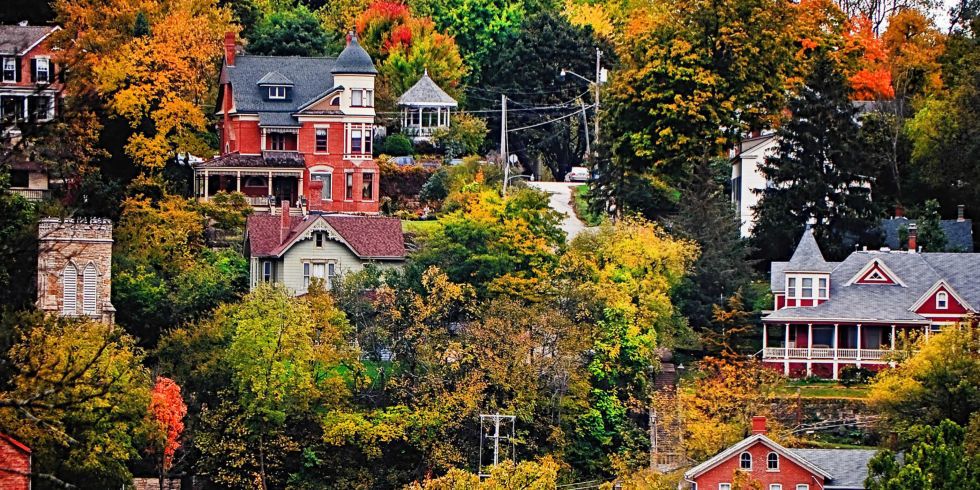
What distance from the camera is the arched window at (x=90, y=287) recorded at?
76688 mm

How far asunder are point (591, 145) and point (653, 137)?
18.0 m

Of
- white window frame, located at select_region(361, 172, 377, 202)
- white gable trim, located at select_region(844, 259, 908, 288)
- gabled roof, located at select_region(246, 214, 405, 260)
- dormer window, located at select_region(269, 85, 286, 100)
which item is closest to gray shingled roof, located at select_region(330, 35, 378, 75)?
dormer window, located at select_region(269, 85, 286, 100)

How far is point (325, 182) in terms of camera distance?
93.6 metres

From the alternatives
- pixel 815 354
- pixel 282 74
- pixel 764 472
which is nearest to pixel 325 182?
pixel 282 74

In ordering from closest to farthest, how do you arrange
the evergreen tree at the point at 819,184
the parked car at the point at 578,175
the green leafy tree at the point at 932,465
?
1. the green leafy tree at the point at 932,465
2. the evergreen tree at the point at 819,184
3. the parked car at the point at 578,175

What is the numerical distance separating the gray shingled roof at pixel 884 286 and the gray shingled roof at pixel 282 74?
25.8m

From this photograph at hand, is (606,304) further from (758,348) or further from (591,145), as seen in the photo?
(591,145)

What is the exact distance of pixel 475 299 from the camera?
76.8 metres

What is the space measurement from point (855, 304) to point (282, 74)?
3094cm

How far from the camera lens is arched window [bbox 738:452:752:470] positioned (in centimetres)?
6625

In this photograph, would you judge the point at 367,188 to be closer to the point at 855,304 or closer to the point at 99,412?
the point at 855,304

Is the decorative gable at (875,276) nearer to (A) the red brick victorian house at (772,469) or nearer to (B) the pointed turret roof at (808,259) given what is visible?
(B) the pointed turret roof at (808,259)

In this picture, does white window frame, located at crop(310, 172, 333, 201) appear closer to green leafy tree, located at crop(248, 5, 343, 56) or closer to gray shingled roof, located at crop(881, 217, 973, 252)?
green leafy tree, located at crop(248, 5, 343, 56)

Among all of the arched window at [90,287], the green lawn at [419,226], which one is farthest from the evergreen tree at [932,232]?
the arched window at [90,287]
